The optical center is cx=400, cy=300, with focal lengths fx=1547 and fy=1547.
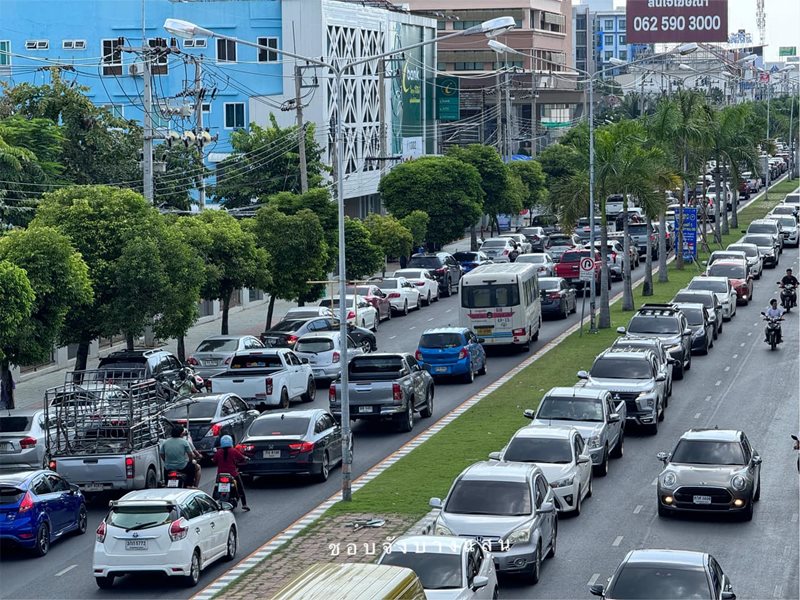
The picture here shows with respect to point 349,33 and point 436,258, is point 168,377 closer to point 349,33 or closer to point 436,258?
point 436,258

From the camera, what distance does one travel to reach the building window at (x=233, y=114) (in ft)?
298

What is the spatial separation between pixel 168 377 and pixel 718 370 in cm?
1589

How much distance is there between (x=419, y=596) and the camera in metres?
16.8

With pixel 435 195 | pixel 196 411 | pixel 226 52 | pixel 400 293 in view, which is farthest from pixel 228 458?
pixel 226 52

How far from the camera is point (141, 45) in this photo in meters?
91.4

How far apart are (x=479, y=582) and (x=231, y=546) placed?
648 cm

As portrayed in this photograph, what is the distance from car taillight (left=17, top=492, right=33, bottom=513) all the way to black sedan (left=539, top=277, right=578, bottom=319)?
3203cm

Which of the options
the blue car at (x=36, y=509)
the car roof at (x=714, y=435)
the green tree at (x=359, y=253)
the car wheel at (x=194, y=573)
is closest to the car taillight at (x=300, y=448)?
the blue car at (x=36, y=509)

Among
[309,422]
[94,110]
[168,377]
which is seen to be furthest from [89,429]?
[94,110]

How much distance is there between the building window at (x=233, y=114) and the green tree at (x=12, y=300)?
57231 millimetres

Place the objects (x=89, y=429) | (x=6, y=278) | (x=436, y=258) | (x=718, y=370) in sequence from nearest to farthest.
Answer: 1. (x=89, y=429)
2. (x=6, y=278)
3. (x=718, y=370)
4. (x=436, y=258)

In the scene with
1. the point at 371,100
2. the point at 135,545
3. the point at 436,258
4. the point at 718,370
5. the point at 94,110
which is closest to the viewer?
the point at 135,545

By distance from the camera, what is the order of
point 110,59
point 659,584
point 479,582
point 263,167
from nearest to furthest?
point 659,584
point 479,582
point 263,167
point 110,59

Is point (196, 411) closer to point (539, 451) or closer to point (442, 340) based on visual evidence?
point (539, 451)
